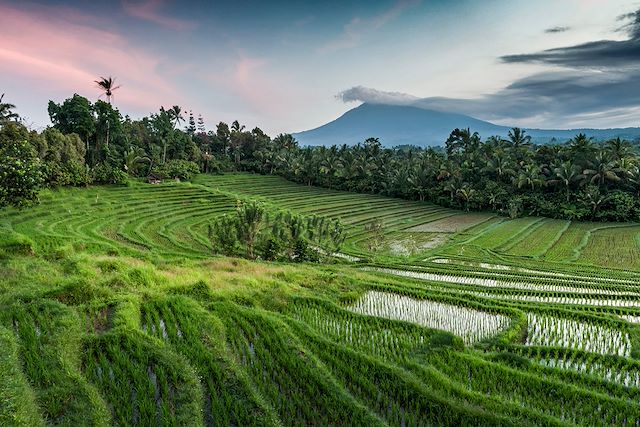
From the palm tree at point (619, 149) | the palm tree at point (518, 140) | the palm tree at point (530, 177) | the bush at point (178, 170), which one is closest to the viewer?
the palm tree at point (619, 149)

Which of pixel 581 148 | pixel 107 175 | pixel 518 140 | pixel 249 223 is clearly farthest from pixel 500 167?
pixel 107 175

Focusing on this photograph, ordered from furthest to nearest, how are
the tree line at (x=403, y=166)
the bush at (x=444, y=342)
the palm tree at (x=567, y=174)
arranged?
the palm tree at (x=567, y=174) < the tree line at (x=403, y=166) < the bush at (x=444, y=342)

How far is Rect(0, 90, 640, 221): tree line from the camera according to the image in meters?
36.4

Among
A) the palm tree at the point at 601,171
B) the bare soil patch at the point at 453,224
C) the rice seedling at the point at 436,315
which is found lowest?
the bare soil patch at the point at 453,224

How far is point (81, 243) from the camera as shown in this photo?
14930 mm

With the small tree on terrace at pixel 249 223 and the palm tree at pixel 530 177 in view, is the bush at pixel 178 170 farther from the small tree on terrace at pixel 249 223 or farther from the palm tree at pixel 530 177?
the palm tree at pixel 530 177

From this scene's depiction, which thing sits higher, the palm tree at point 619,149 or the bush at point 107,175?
the palm tree at point 619,149

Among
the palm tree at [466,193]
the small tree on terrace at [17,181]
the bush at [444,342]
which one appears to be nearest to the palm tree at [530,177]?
the palm tree at [466,193]

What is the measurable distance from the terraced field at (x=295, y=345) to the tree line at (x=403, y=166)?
67.3ft

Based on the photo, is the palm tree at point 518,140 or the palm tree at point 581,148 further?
the palm tree at point 518,140

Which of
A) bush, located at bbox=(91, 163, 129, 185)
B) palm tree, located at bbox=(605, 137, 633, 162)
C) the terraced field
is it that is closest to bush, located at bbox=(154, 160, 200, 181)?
bush, located at bbox=(91, 163, 129, 185)

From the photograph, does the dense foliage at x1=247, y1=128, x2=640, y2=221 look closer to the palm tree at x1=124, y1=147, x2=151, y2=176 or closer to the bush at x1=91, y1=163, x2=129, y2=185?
the palm tree at x1=124, y1=147, x2=151, y2=176

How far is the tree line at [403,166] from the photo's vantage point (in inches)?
1432

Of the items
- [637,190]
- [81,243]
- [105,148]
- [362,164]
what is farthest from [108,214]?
[637,190]
